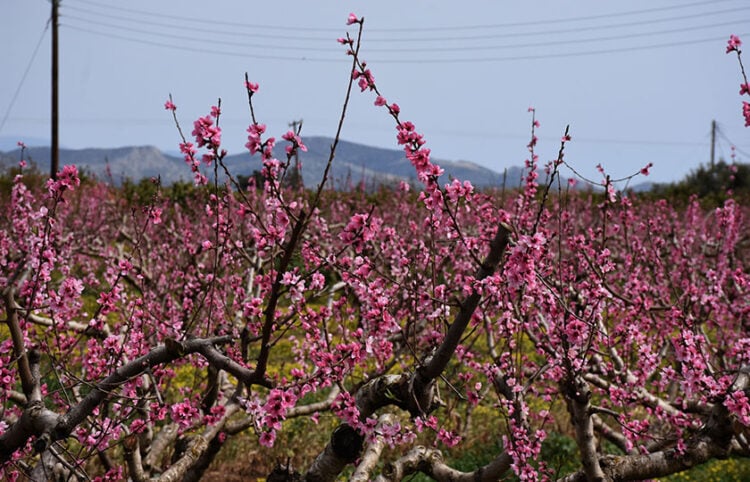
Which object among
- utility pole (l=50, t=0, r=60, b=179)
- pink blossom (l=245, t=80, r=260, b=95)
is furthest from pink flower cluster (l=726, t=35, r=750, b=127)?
utility pole (l=50, t=0, r=60, b=179)

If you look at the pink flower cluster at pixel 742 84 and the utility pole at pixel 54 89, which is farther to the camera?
the utility pole at pixel 54 89

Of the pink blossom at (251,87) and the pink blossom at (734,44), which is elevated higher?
the pink blossom at (734,44)

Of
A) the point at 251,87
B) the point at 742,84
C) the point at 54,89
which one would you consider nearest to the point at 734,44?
the point at 742,84

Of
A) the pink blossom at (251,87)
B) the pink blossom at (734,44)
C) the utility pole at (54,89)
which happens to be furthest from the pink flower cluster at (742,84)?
the utility pole at (54,89)

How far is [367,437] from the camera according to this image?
3.22 m

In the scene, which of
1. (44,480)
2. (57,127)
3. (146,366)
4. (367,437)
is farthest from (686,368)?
(57,127)

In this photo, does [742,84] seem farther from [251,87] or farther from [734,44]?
[251,87]

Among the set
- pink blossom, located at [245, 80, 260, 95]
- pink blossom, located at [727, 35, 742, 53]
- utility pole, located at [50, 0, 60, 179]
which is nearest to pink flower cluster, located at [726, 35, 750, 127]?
pink blossom, located at [727, 35, 742, 53]

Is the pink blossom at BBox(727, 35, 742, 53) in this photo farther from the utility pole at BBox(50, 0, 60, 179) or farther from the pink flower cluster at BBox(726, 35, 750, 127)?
the utility pole at BBox(50, 0, 60, 179)

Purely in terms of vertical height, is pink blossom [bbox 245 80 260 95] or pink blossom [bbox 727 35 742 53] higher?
pink blossom [bbox 727 35 742 53]

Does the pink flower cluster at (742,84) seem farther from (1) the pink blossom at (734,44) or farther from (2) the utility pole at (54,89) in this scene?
(2) the utility pole at (54,89)

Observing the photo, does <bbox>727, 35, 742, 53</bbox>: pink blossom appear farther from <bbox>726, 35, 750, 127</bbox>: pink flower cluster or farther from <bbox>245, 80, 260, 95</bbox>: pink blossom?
<bbox>245, 80, 260, 95</bbox>: pink blossom

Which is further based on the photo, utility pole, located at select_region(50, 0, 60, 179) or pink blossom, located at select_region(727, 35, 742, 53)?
utility pole, located at select_region(50, 0, 60, 179)

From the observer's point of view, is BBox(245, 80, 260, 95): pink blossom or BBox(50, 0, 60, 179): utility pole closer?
BBox(245, 80, 260, 95): pink blossom
